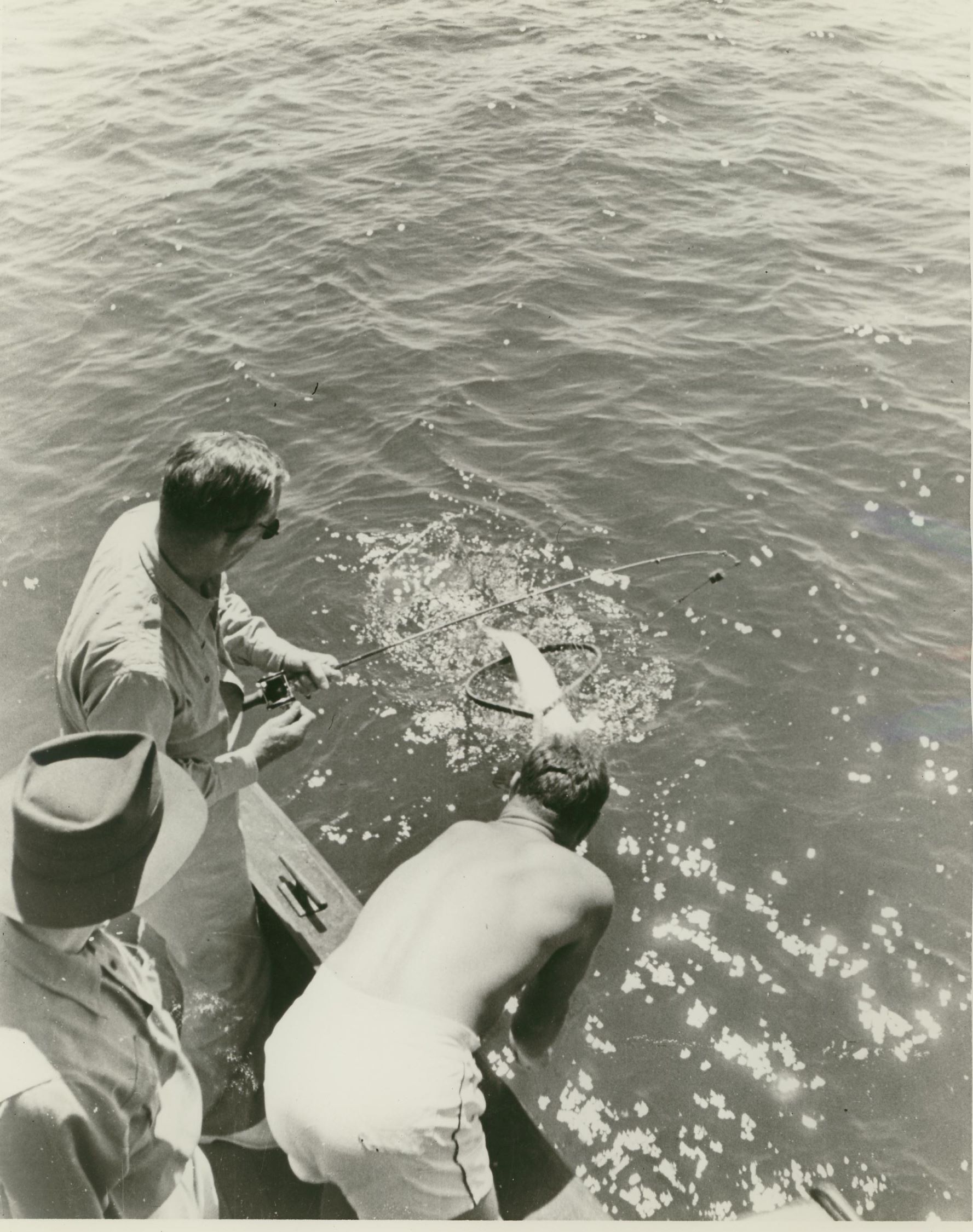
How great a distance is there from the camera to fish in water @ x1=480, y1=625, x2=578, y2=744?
516 centimetres

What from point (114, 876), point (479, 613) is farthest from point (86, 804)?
point (479, 613)

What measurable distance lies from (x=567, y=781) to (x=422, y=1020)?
108cm

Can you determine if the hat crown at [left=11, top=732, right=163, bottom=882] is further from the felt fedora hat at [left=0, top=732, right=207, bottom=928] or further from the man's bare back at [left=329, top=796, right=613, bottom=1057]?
the man's bare back at [left=329, top=796, right=613, bottom=1057]

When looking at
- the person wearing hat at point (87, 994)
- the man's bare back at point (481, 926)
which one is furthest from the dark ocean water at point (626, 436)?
the person wearing hat at point (87, 994)

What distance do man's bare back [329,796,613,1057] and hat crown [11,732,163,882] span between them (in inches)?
35.4

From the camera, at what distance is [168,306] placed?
10438 millimetres

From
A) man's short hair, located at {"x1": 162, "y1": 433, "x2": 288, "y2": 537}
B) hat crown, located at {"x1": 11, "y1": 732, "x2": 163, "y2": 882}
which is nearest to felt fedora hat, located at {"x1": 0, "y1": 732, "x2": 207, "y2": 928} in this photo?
hat crown, located at {"x1": 11, "y1": 732, "x2": 163, "y2": 882}

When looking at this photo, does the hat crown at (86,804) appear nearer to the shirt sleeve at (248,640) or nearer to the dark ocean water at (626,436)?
the shirt sleeve at (248,640)

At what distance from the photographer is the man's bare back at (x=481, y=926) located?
10.2 ft

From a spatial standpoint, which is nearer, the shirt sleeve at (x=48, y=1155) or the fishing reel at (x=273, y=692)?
the shirt sleeve at (x=48, y=1155)

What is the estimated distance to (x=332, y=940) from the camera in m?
4.28

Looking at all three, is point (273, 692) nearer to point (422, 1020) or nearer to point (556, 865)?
point (556, 865)

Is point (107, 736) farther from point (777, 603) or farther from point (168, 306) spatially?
point (168, 306)

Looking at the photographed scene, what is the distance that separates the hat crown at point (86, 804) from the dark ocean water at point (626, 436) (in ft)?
10.00
